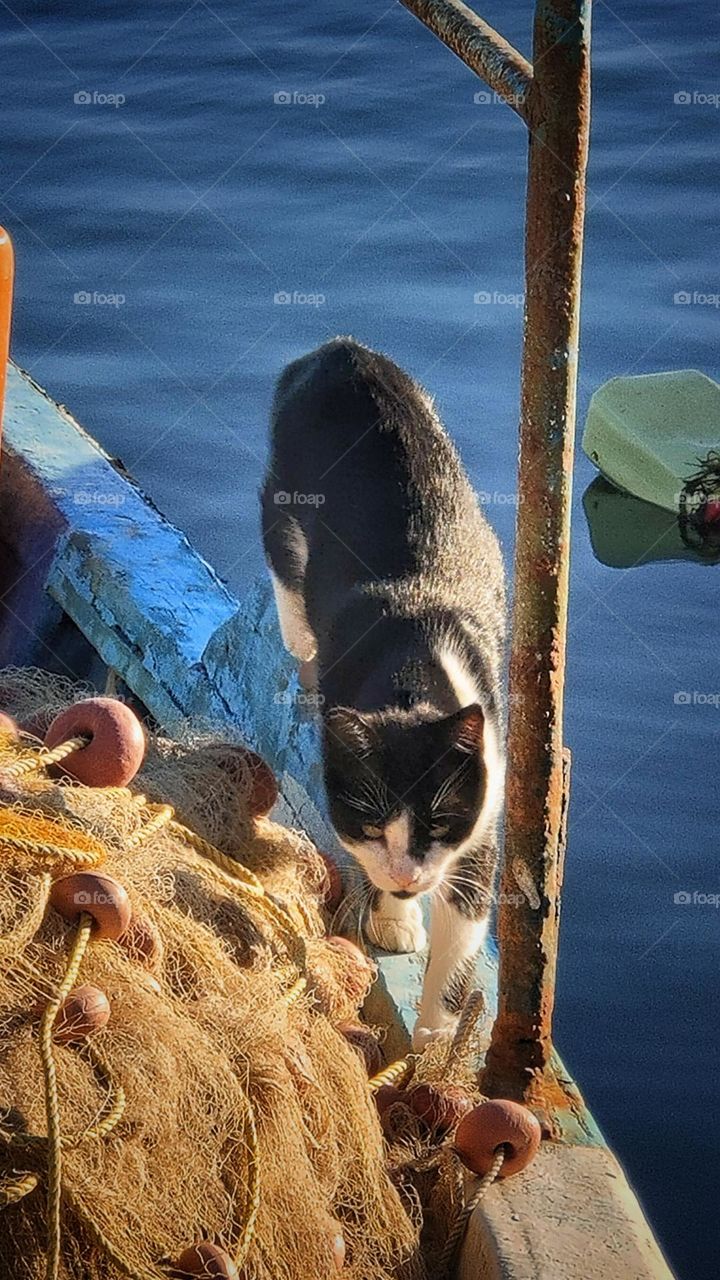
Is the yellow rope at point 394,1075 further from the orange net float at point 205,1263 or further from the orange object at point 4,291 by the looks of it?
the orange object at point 4,291

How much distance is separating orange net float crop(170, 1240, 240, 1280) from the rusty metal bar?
1490 millimetres

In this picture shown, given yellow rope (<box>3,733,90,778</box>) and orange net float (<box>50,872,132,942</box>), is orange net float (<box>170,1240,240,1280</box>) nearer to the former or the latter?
orange net float (<box>50,872,132,942</box>)

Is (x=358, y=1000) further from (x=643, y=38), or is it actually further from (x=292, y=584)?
(x=643, y=38)

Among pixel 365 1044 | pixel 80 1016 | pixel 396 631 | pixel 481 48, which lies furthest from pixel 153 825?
→ pixel 396 631

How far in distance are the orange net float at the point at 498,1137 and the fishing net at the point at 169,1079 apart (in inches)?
4.8

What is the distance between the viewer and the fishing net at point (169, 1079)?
6.22ft

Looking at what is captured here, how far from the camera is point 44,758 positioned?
230 cm

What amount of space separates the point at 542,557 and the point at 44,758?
29.2 inches

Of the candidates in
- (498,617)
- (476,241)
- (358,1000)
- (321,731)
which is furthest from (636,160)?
(358,1000)

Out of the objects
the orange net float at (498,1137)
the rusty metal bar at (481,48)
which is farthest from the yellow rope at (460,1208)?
the rusty metal bar at (481,48)

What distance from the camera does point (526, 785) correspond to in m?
2.38

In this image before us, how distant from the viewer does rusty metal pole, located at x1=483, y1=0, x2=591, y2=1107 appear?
7.18ft

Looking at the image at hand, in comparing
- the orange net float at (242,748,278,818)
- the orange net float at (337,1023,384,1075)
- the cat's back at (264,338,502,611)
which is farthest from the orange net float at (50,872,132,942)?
the cat's back at (264,338,502,611)

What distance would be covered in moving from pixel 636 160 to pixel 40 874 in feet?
22.9
